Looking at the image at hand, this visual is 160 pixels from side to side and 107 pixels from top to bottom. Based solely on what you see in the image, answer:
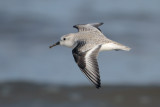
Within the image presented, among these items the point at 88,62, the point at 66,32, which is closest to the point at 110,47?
the point at 88,62

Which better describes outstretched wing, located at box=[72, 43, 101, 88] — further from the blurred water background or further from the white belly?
the blurred water background

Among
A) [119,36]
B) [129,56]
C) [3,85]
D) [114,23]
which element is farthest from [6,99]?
[114,23]

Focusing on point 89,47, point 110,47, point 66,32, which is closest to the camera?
point 89,47

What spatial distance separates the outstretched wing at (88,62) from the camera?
5152 mm

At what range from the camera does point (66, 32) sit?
1059cm

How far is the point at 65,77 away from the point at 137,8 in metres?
4.26

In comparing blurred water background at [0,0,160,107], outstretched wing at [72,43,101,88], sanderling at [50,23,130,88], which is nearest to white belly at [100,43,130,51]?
sanderling at [50,23,130,88]

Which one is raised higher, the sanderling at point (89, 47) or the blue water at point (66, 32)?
the sanderling at point (89, 47)

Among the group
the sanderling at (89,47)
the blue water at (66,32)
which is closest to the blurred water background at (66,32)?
the blue water at (66,32)

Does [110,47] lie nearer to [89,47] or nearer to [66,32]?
[89,47]

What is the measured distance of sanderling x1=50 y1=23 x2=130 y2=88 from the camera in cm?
519

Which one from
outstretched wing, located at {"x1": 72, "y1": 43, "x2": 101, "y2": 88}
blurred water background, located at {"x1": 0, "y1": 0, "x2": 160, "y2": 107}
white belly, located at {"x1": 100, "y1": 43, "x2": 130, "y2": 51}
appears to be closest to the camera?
outstretched wing, located at {"x1": 72, "y1": 43, "x2": 101, "y2": 88}

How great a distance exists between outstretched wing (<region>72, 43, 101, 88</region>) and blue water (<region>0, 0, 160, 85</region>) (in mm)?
3130

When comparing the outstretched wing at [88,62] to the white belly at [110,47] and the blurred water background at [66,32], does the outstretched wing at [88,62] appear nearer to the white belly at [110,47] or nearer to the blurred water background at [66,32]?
the white belly at [110,47]
